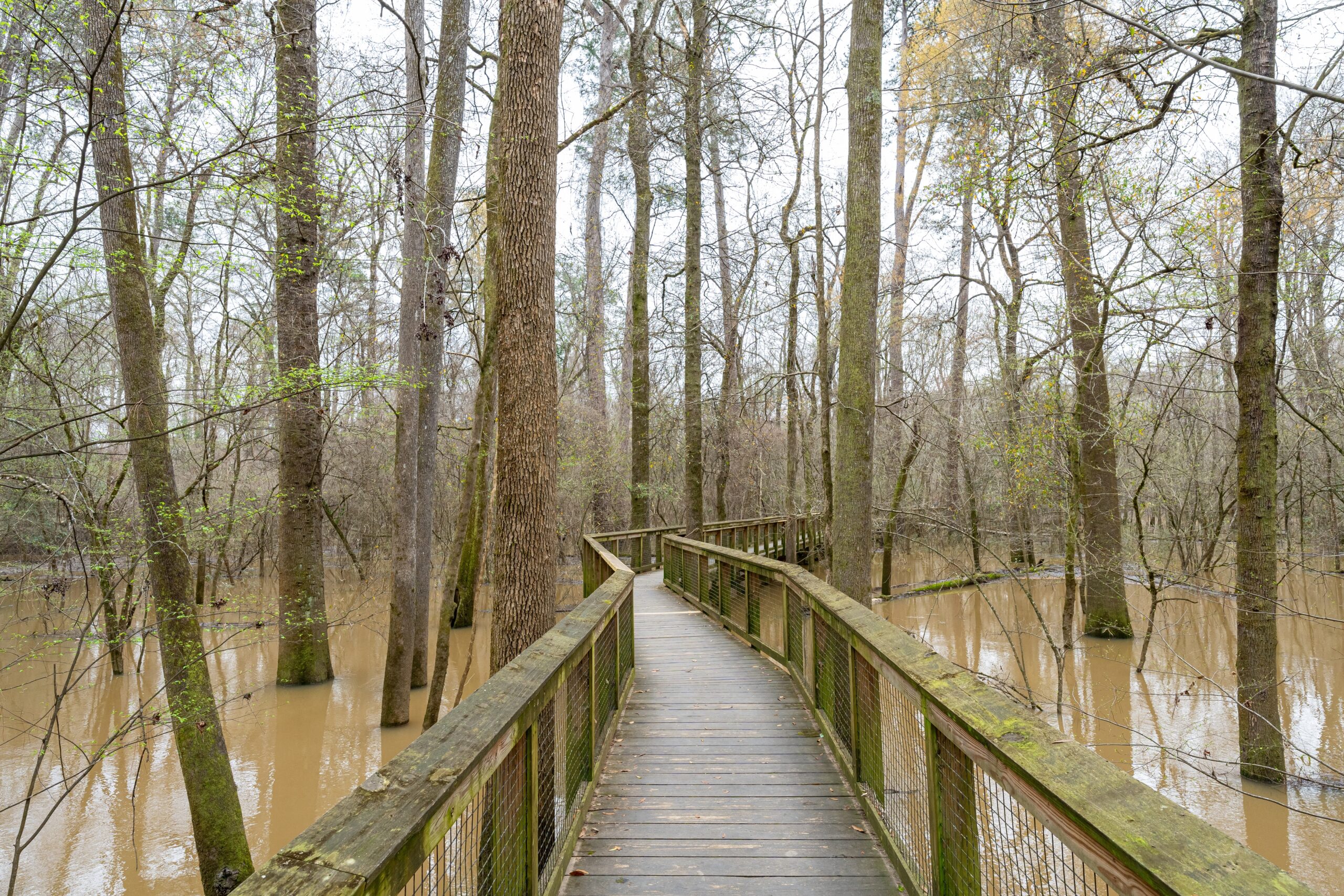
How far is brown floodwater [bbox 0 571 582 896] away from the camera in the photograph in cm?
655

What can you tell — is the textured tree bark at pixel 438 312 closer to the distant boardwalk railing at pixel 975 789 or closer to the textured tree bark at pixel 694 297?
the textured tree bark at pixel 694 297

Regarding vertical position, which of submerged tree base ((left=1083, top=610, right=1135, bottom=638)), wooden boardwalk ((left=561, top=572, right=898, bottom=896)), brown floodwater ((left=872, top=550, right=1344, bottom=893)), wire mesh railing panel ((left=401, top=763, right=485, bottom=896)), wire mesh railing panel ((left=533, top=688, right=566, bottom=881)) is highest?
wire mesh railing panel ((left=401, top=763, right=485, bottom=896))

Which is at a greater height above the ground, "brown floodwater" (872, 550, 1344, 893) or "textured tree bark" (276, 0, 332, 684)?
"textured tree bark" (276, 0, 332, 684)

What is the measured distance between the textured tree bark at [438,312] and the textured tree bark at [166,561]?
287cm

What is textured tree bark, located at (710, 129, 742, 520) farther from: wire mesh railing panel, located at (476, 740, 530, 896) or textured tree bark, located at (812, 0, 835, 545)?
wire mesh railing panel, located at (476, 740, 530, 896)

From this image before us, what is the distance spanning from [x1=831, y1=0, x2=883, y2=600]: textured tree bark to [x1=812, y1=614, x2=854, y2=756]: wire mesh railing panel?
9.23 feet

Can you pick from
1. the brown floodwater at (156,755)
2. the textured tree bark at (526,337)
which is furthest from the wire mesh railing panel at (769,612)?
the brown floodwater at (156,755)

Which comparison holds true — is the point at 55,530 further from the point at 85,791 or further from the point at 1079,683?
the point at 1079,683

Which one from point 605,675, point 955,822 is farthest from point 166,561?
point 955,822

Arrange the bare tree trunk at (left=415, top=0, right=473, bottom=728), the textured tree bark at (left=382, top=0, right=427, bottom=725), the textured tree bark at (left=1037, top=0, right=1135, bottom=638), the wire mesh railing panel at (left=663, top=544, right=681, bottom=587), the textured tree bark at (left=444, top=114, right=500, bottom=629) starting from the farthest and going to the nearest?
1. the wire mesh railing panel at (left=663, top=544, right=681, bottom=587)
2. the textured tree bark at (left=382, top=0, right=427, bottom=725)
3. the textured tree bark at (left=1037, top=0, right=1135, bottom=638)
4. the textured tree bark at (left=444, top=114, right=500, bottom=629)
5. the bare tree trunk at (left=415, top=0, right=473, bottom=728)

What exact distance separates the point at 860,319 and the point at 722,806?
5.68 m

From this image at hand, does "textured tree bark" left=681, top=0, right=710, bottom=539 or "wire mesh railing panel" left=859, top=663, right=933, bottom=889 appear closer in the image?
"wire mesh railing panel" left=859, top=663, right=933, bottom=889

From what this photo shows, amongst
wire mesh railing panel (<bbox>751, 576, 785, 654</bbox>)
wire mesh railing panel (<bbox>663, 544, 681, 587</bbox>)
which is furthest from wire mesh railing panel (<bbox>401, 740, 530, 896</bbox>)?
wire mesh railing panel (<bbox>663, 544, 681, 587</bbox>)

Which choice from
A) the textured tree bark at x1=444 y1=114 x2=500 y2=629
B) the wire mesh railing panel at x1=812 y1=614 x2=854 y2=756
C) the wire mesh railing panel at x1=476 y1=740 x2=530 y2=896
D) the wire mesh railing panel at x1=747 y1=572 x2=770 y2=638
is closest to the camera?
the wire mesh railing panel at x1=476 y1=740 x2=530 y2=896
